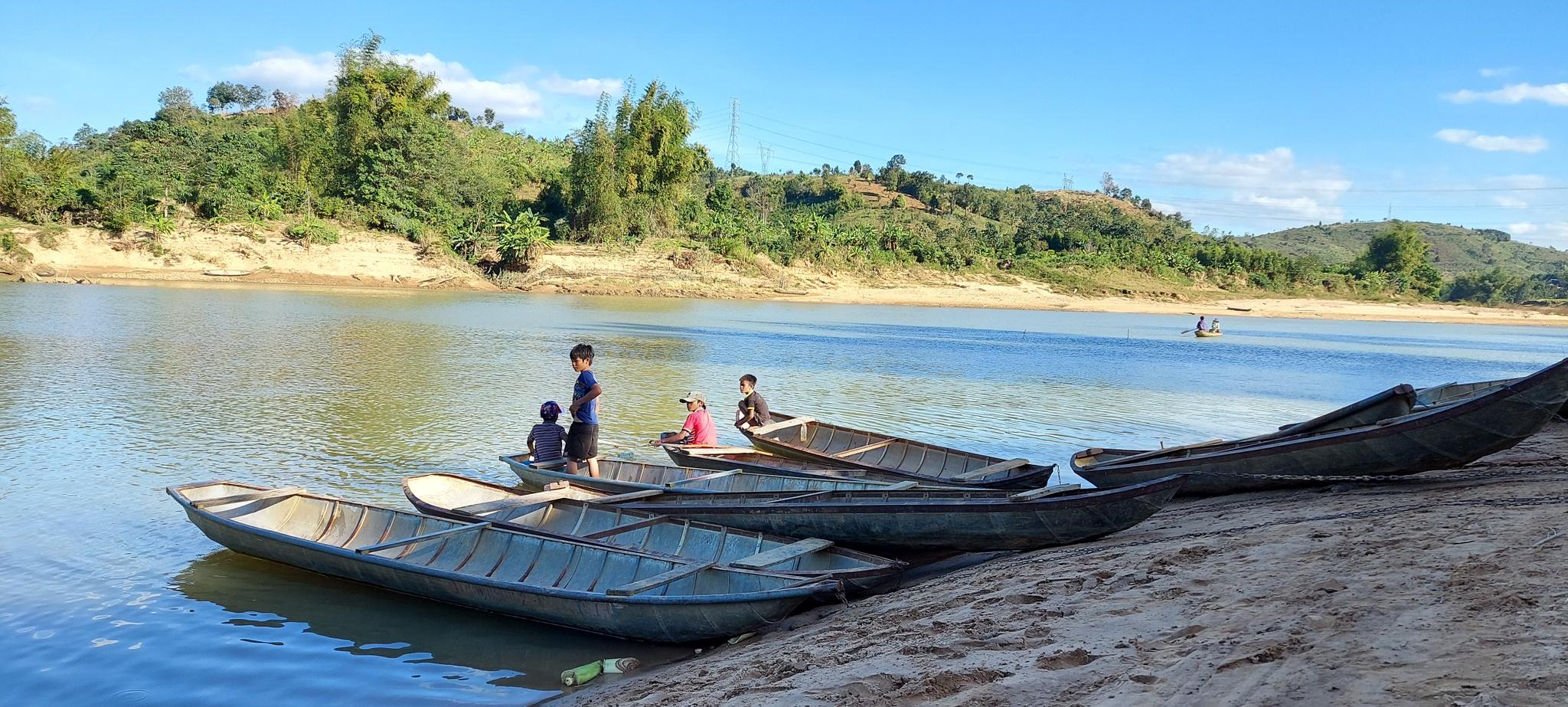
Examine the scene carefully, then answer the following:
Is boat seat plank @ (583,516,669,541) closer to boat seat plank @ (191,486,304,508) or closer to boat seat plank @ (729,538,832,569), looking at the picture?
boat seat plank @ (729,538,832,569)

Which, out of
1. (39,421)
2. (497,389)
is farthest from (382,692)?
(497,389)

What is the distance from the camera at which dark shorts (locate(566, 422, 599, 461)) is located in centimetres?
988

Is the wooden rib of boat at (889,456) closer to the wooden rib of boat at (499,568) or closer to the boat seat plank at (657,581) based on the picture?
the boat seat plank at (657,581)

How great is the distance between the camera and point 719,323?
3688 centimetres

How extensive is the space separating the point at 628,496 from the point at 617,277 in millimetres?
44394

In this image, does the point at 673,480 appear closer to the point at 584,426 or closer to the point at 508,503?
the point at 584,426

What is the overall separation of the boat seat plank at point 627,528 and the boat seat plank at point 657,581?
2.99ft

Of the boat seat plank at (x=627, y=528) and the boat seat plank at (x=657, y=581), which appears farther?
the boat seat plank at (x=627, y=528)

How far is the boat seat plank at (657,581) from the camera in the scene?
19.5 ft

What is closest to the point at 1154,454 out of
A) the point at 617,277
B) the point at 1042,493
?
the point at 1042,493

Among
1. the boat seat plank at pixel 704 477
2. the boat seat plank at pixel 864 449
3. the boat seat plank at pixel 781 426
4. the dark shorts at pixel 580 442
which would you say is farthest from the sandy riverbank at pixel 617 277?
the boat seat plank at pixel 704 477

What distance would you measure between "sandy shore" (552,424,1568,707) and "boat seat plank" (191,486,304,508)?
4.12 metres

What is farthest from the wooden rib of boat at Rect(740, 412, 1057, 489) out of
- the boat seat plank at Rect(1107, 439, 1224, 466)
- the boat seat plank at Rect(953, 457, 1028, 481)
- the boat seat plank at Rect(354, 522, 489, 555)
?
the boat seat plank at Rect(354, 522, 489, 555)

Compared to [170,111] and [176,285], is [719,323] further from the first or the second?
[170,111]
